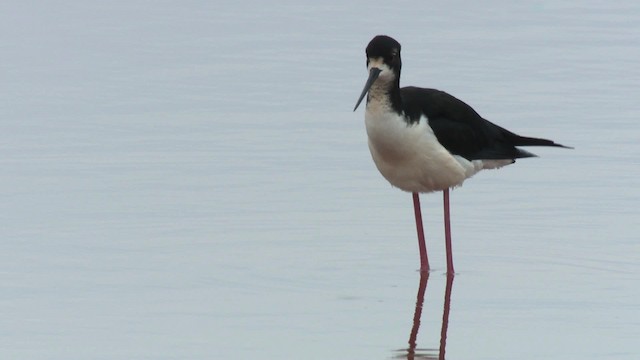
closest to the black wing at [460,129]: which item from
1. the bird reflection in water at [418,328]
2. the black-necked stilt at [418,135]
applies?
the black-necked stilt at [418,135]

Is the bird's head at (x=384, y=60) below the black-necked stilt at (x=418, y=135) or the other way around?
the other way around

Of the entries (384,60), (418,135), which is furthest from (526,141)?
(384,60)

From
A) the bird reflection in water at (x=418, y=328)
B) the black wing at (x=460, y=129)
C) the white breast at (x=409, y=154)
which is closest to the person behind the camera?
the bird reflection in water at (x=418, y=328)

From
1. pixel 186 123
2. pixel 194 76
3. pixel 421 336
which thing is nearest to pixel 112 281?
pixel 421 336

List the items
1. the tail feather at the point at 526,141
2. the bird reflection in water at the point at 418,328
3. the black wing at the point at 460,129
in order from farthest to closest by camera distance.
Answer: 1. the tail feather at the point at 526,141
2. the black wing at the point at 460,129
3. the bird reflection in water at the point at 418,328

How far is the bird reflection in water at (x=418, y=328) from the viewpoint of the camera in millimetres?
8305

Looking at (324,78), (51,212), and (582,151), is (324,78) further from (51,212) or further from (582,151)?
(51,212)

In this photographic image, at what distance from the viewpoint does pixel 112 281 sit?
9.34 metres

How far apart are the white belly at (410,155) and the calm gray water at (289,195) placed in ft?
1.38

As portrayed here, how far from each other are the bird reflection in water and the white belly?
543mm

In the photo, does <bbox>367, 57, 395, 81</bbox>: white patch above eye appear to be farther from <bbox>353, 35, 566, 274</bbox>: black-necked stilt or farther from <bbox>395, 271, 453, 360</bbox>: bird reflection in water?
<bbox>395, 271, 453, 360</bbox>: bird reflection in water

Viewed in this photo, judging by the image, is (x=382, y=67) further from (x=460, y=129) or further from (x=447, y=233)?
(x=447, y=233)

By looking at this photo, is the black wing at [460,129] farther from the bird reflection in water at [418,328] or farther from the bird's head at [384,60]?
the bird reflection in water at [418,328]

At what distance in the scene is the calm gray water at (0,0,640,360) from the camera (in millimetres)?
8648
